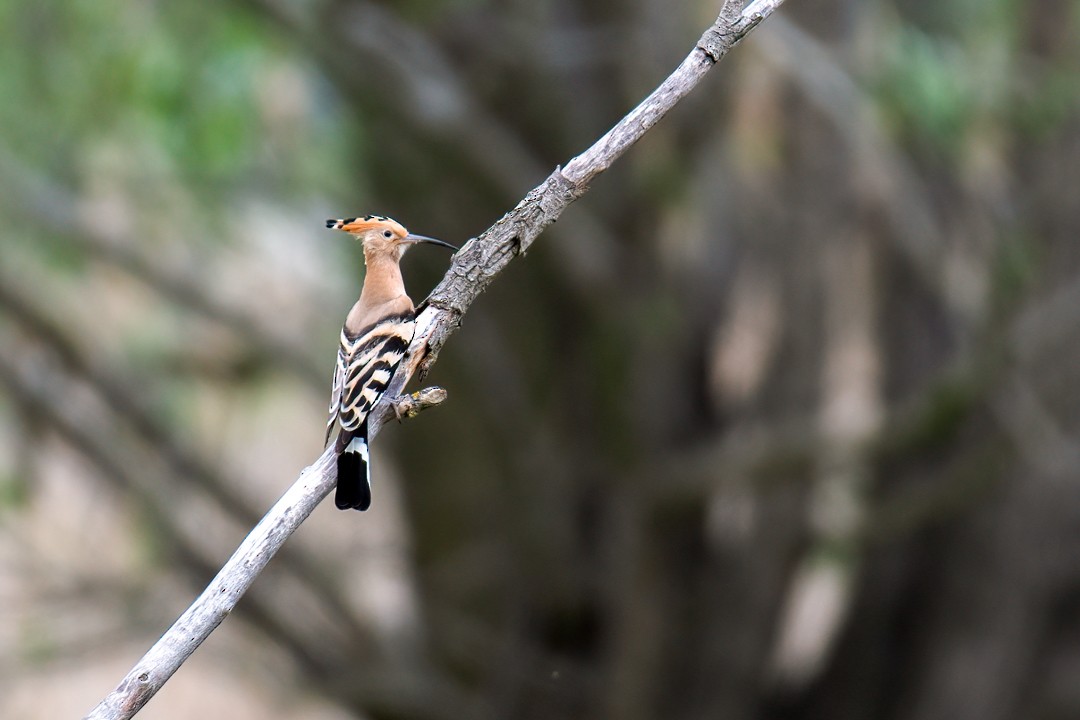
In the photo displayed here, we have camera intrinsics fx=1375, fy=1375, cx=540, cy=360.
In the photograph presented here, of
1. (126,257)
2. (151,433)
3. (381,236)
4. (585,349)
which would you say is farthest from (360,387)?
(585,349)

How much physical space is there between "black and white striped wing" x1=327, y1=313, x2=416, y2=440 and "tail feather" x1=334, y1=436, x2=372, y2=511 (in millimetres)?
57

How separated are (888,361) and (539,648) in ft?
9.69

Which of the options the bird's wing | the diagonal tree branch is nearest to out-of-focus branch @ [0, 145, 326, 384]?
the bird's wing

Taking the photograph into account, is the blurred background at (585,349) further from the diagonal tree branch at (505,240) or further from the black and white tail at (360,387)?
the diagonal tree branch at (505,240)

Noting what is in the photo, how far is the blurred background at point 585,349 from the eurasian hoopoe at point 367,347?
3.59 m

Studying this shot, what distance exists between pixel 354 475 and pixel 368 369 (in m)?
0.26

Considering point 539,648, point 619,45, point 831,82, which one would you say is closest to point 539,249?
point 619,45

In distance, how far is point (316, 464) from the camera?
2238 millimetres

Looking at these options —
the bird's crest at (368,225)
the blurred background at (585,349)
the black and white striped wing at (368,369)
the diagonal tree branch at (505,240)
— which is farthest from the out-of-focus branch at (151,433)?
the diagonal tree branch at (505,240)

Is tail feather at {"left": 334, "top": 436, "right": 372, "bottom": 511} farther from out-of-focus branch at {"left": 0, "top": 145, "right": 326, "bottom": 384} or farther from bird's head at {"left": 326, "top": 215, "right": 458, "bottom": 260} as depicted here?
out-of-focus branch at {"left": 0, "top": 145, "right": 326, "bottom": 384}

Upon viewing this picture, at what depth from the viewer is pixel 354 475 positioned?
2289 millimetres

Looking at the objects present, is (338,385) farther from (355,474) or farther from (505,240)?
(505,240)

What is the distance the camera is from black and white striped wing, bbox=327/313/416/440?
7.93ft

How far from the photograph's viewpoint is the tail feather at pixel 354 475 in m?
2.27
